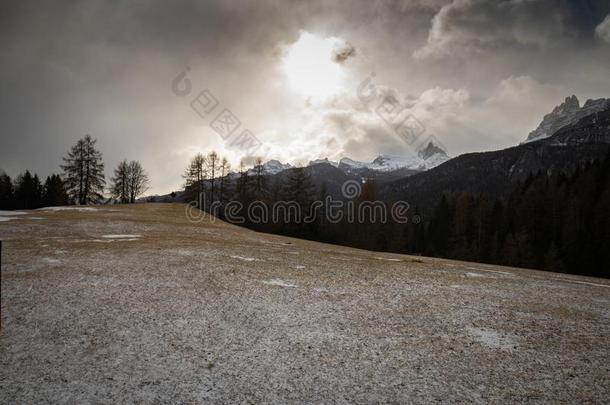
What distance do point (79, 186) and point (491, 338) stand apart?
6842cm

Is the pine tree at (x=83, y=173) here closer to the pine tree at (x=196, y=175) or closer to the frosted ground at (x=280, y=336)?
the pine tree at (x=196, y=175)

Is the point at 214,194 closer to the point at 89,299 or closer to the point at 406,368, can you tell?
the point at 89,299

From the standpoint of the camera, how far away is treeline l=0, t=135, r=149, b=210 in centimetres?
5594

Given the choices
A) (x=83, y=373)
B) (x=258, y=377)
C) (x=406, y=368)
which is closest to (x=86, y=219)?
(x=83, y=373)

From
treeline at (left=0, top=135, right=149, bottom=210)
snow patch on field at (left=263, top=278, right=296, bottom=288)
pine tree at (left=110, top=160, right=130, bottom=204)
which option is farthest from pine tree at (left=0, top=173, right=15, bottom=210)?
snow patch on field at (left=263, top=278, right=296, bottom=288)

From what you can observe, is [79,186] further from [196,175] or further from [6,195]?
[6,195]

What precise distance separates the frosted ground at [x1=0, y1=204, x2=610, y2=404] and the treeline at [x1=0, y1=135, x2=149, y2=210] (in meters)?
50.1

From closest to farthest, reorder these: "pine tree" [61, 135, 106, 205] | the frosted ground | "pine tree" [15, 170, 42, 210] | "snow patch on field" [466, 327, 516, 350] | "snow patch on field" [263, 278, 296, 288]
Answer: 1. the frosted ground
2. "snow patch on field" [466, 327, 516, 350]
3. "snow patch on field" [263, 278, 296, 288]
4. "pine tree" [61, 135, 106, 205]
5. "pine tree" [15, 170, 42, 210]

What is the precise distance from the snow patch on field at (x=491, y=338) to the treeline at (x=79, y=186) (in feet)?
220

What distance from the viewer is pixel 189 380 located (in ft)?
22.0

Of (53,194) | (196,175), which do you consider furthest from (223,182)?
(53,194)

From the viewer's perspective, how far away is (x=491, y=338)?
353 inches

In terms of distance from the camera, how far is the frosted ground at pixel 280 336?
21.4 ft

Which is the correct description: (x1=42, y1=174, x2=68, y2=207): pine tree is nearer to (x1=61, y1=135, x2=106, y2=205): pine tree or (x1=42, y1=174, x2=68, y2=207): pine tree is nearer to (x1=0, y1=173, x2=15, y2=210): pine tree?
(x1=0, y1=173, x2=15, y2=210): pine tree
